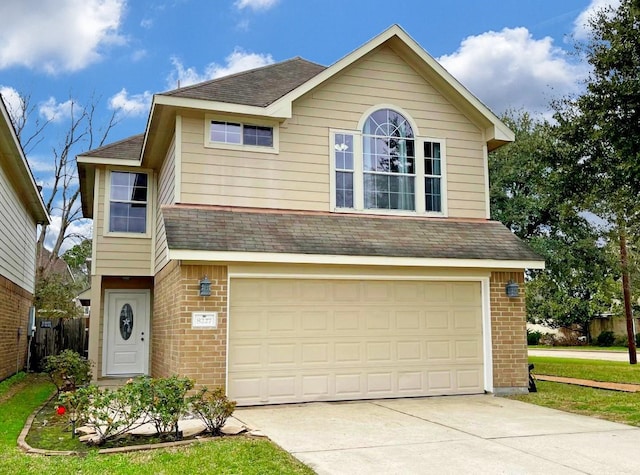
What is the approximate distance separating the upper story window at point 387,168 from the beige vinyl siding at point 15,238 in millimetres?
7813

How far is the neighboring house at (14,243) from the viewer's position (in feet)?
45.5

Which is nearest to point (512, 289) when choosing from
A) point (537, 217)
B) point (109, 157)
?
point (109, 157)

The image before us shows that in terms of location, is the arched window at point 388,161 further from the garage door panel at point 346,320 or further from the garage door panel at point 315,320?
the garage door panel at point 315,320

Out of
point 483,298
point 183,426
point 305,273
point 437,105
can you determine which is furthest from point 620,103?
point 183,426

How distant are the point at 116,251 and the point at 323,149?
6085 millimetres

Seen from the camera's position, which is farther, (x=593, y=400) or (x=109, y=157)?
(x=109, y=157)

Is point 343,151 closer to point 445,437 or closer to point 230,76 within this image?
point 230,76

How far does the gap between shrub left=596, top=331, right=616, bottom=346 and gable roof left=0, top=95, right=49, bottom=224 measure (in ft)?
96.7

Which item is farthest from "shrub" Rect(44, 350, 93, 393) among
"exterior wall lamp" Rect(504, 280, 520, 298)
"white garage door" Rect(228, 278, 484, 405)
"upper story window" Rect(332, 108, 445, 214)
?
"exterior wall lamp" Rect(504, 280, 520, 298)

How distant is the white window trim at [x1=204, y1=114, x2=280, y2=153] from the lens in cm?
1155

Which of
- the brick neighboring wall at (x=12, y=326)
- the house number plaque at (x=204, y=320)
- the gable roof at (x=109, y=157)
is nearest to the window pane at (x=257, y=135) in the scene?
the house number plaque at (x=204, y=320)

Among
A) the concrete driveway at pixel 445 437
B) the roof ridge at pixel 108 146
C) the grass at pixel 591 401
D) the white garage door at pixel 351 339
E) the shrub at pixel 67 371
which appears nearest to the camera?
the concrete driveway at pixel 445 437

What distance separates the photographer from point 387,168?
41.5ft

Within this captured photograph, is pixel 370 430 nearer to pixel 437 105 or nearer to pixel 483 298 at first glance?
pixel 483 298
